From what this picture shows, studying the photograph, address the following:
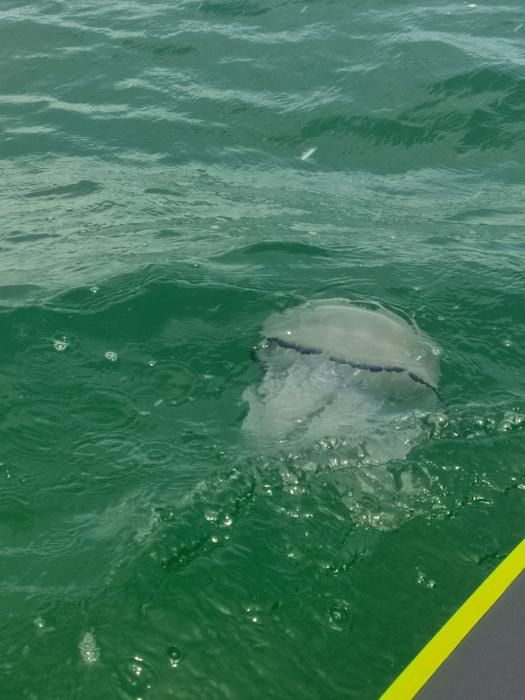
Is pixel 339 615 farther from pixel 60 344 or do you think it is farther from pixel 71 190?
pixel 71 190

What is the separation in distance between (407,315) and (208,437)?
8.77 feet

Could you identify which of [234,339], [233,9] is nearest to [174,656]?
[234,339]

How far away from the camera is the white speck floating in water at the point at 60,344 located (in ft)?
23.6

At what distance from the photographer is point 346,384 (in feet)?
21.2

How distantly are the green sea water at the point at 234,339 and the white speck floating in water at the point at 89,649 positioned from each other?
0.02 m

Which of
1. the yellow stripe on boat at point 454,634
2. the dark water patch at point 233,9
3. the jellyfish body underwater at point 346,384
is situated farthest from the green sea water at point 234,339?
the dark water patch at point 233,9

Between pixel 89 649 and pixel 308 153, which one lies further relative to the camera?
pixel 308 153

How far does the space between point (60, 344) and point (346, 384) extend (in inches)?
104

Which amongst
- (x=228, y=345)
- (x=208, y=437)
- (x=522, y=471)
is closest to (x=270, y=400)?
(x=208, y=437)

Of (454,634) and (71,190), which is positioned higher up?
(454,634)

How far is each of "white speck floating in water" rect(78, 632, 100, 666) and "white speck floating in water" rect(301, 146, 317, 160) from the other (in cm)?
854

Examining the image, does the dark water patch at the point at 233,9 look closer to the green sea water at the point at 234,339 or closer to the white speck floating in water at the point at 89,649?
the green sea water at the point at 234,339

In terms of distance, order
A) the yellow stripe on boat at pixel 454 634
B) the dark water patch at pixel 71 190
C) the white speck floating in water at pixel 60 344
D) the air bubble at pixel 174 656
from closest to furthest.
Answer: the yellow stripe on boat at pixel 454 634 → the air bubble at pixel 174 656 → the white speck floating in water at pixel 60 344 → the dark water patch at pixel 71 190

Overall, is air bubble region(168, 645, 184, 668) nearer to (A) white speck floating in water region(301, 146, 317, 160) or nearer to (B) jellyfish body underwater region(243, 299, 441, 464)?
(B) jellyfish body underwater region(243, 299, 441, 464)
